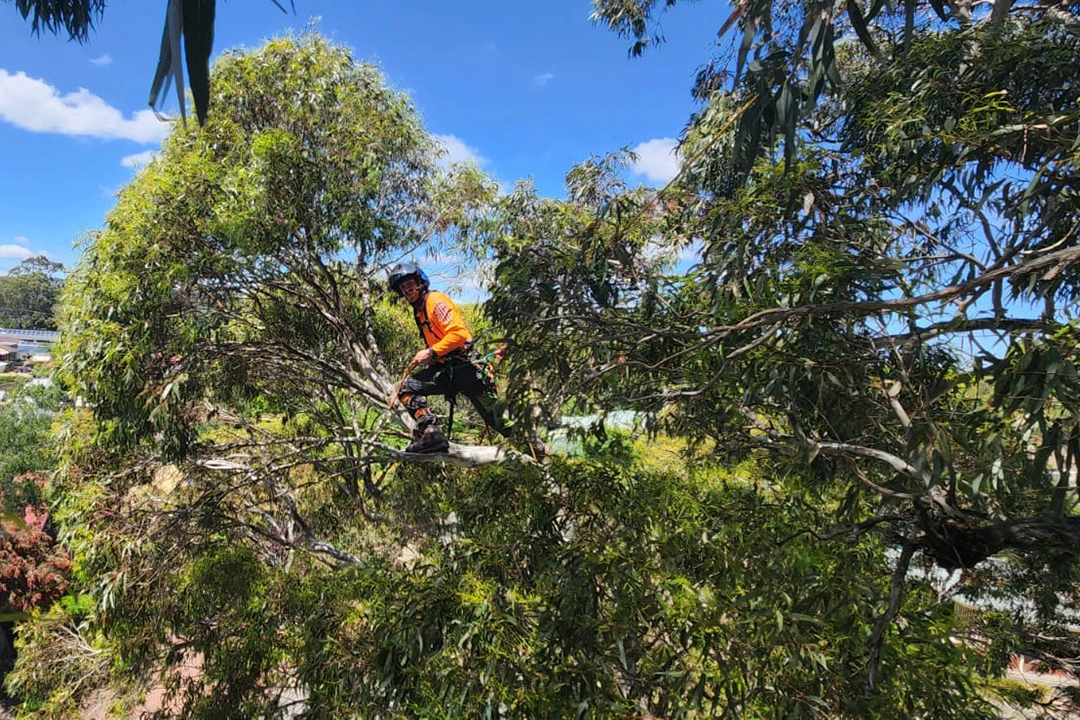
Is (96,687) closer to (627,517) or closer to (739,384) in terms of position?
(627,517)

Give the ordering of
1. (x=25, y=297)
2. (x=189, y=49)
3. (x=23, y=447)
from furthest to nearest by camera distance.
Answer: (x=25, y=297) < (x=23, y=447) < (x=189, y=49)

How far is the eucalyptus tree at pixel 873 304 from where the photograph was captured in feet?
6.04

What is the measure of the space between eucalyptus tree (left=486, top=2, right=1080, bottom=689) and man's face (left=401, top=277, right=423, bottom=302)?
528 millimetres

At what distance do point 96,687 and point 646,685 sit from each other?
539 cm

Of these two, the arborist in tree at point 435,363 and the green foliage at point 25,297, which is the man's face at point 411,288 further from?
the green foliage at point 25,297

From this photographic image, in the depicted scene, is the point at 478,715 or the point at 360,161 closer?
the point at 478,715

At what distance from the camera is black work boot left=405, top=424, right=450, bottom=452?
3.61 meters

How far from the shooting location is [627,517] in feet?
8.74

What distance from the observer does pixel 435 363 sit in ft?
11.8

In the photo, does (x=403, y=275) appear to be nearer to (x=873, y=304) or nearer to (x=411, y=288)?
(x=411, y=288)

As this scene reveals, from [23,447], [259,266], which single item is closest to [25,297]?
[23,447]

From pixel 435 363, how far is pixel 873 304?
241cm

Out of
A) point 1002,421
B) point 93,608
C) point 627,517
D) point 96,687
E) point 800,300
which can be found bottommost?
point 96,687

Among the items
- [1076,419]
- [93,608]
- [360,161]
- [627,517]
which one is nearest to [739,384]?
[627,517]
